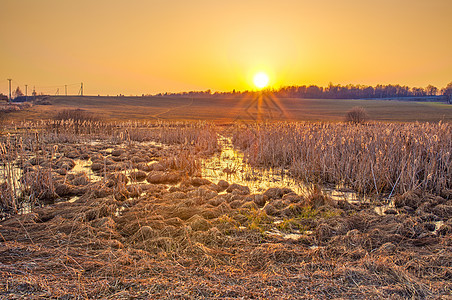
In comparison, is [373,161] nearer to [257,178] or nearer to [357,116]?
[257,178]

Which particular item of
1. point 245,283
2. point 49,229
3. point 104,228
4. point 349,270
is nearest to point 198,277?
point 245,283

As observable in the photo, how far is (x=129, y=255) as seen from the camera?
3.97 meters

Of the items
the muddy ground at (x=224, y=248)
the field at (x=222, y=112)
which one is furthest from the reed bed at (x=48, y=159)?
the field at (x=222, y=112)

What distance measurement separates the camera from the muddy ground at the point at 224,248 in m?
3.21

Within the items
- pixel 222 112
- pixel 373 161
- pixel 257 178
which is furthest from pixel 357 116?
pixel 222 112

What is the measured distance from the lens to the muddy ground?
10.5ft

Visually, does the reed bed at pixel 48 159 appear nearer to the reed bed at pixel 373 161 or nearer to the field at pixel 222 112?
the reed bed at pixel 373 161

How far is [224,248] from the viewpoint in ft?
14.1

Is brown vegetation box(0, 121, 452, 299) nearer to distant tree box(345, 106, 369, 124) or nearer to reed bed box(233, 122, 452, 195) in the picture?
reed bed box(233, 122, 452, 195)

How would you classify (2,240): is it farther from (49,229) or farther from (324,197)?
(324,197)

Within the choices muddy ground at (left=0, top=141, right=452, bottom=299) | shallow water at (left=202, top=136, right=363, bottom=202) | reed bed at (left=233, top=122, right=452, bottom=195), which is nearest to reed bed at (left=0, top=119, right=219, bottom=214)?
muddy ground at (left=0, top=141, right=452, bottom=299)

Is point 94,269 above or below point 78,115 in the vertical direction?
below

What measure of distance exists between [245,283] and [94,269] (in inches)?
79.3

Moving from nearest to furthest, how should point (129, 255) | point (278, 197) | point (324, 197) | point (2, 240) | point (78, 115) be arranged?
point (129, 255) < point (2, 240) < point (324, 197) < point (278, 197) < point (78, 115)
